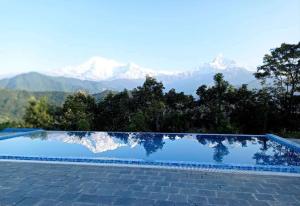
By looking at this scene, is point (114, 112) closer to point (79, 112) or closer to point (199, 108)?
point (79, 112)

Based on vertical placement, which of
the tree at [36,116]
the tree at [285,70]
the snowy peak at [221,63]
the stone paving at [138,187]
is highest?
the snowy peak at [221,63]

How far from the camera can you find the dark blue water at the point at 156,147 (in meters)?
8.94

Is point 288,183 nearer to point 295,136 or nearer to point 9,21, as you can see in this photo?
point 295,136

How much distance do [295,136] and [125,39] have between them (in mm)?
30672

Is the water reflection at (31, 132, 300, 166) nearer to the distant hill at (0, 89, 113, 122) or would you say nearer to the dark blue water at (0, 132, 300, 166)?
the dark blue water at (0, 132, 300, 166)

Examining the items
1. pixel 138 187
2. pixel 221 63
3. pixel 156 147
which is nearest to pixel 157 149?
pixel 156 147

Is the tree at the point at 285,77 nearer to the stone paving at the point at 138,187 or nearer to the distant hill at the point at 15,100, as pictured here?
the stone paving at the point at 138,187

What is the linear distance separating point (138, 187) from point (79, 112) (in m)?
10.1

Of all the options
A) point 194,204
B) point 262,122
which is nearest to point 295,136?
point 262,122

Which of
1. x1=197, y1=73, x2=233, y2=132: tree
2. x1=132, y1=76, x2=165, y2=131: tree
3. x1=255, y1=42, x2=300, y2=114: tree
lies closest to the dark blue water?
x1=197, y1=73, x2=233, y2=132: tree

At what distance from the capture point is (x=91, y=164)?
23.6 feet

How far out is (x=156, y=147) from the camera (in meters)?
10.8

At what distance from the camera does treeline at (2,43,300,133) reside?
45.9ft

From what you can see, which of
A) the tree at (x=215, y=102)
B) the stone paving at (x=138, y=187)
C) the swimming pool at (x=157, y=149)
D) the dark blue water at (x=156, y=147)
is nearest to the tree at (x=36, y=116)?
the swimming pool at (x=157, y=149)
